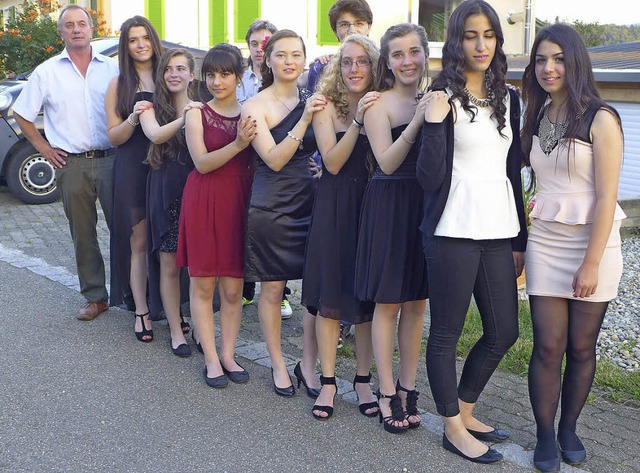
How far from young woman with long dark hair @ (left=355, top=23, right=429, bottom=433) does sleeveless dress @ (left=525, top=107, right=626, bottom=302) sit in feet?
1.84

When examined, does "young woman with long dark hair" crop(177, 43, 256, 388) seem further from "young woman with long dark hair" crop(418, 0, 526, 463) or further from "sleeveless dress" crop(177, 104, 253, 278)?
"young woman with long dark hair" crop(418, 0, 526, 463)

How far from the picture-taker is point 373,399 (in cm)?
442

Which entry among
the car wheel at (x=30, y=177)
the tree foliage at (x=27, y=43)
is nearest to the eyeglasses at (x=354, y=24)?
the car wheel at (x=30, y=177)

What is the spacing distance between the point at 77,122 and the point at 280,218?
7.42 ft

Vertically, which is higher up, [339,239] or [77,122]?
[77,122]

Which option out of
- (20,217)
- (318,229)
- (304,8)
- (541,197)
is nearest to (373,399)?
(318,229)

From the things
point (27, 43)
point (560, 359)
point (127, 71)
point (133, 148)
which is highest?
point (27, 43)

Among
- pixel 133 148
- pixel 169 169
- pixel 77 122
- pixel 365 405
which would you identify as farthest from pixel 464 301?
pixel 77 122

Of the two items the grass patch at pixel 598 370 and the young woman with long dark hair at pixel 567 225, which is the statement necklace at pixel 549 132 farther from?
the grass patch at pixel 598 370

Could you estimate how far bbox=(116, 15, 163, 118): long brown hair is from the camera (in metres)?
5.49

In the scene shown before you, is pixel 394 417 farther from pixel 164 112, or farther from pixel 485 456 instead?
pixel 164 112

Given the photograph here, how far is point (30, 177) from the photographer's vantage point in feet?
35.0

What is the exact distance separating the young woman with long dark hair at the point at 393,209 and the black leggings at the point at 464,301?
0.25 m

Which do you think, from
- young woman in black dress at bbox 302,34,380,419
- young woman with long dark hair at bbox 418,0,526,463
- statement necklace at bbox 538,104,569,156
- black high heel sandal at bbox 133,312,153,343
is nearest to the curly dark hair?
young woman with long dark hair at bbox 418,0,526,463
